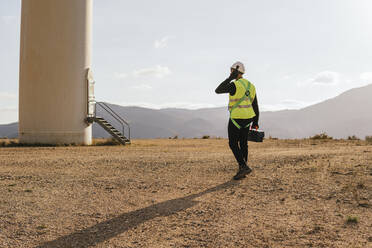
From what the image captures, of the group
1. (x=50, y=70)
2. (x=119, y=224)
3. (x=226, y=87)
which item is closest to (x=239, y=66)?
(x=226, y=87)

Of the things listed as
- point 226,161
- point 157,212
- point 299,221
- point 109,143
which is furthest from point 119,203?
point 109,143

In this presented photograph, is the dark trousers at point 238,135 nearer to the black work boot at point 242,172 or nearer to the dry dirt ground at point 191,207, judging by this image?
the black work boot at point 242,172

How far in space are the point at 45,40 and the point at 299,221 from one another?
55.5 feet

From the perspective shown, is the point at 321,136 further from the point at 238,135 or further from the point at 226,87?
the point at 226,87

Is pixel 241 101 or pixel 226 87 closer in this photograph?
pixel 226 87

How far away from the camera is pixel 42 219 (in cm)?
505

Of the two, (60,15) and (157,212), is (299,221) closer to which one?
(157,212)

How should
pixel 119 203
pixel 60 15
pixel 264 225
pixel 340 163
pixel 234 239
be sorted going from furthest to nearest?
pixel 60 15 → pixel 340 163 → pixel 119 203 → pixel 264 225 → pixel 234 239

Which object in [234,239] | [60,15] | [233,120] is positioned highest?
[60,15]

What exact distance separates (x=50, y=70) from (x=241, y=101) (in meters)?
14.0

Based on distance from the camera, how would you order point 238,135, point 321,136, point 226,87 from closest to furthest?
point 226,87 < point 238,135 < point 321,136

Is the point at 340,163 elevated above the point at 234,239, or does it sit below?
above

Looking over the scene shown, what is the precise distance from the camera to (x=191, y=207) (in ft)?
17.7

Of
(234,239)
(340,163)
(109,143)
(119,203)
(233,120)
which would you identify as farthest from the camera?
(109,143)
